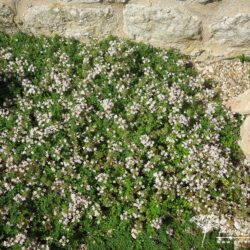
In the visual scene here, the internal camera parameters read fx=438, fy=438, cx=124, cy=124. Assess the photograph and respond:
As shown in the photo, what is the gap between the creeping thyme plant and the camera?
632 centimetres

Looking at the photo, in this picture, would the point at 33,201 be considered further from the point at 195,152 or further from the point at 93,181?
the point at 195,152

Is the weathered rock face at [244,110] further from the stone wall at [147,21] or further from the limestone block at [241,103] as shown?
the stone wall at [147,21]

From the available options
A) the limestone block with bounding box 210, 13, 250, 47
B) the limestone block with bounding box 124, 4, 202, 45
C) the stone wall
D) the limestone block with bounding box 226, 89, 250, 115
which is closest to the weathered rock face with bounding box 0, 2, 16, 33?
the stone wall

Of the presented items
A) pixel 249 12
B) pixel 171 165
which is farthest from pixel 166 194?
pixel 249 12

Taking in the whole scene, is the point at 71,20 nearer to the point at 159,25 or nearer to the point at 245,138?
the point at 159,25

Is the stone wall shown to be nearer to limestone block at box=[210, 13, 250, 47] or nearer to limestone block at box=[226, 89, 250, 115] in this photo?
limestone block at box=[210, 13, 250, 47]

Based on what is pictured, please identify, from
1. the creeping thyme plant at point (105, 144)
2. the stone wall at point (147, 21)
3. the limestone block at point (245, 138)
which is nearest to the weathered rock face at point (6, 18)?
the stone wall at point (147, 21)

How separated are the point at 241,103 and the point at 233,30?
1.28 metres

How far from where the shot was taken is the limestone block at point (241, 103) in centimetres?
738

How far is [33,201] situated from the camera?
6.39 meters

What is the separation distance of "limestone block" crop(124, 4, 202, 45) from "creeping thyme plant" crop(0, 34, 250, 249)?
25 centimetres

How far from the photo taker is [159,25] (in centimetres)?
770

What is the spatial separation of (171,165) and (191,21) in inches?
99.0

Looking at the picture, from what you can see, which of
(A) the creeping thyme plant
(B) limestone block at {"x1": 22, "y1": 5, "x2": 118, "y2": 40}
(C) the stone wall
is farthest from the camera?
(B) limestone block at {"x1": 22, "y1": 5, "x2": 118, "y2": 40}
